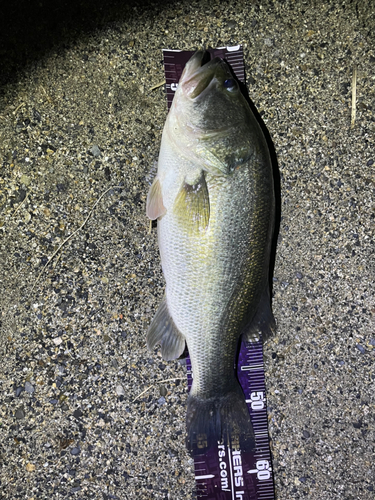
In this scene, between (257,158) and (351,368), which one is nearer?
(257,158)

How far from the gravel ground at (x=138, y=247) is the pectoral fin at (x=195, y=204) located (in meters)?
0.42

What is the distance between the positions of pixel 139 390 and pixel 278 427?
78cm

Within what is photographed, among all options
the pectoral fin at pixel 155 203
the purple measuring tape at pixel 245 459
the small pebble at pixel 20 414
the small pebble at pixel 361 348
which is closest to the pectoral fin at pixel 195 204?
the pectoral fin at pixel 155 203

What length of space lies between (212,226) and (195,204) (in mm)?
121

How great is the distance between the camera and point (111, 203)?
6.31 ft

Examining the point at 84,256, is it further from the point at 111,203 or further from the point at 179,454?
the point at 179,454

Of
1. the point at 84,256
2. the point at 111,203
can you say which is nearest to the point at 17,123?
the point at 111,203

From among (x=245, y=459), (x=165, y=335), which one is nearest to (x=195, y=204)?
(x=165, y=335)

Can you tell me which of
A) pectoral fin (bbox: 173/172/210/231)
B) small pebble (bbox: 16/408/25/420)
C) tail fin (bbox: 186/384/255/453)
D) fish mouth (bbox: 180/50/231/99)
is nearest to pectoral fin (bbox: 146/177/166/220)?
pectoral fin (bbox: 173/172/210/231)

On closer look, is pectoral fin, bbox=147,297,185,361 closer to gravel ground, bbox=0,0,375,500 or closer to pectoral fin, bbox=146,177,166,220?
gravel ground, bbox=0,0,375,500

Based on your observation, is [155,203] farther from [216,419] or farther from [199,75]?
[216,419]

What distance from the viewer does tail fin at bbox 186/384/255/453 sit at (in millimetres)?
1748

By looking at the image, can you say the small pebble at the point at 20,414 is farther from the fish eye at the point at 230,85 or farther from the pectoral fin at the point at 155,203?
the fish eye at the point at 230,85

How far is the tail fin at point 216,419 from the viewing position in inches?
68.8
